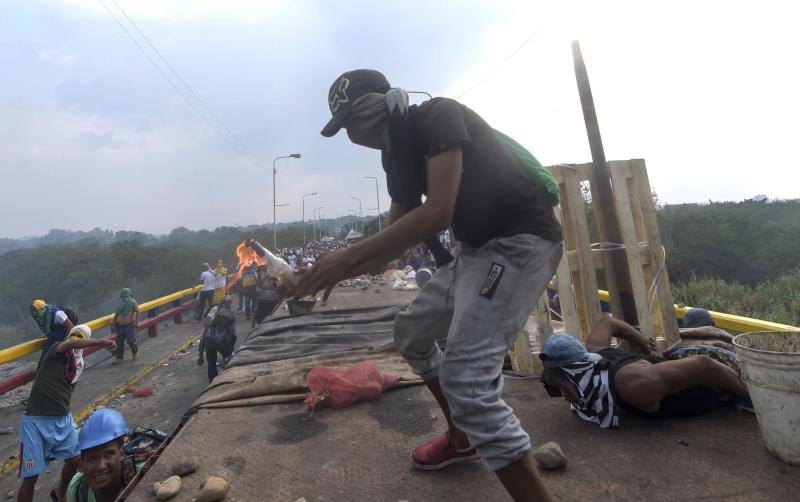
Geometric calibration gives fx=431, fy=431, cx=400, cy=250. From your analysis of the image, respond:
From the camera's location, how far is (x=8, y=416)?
7285 millimetres

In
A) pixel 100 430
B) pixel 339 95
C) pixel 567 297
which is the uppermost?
pixel 339 95

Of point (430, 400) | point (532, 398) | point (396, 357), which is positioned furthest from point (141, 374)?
point (532, 398)

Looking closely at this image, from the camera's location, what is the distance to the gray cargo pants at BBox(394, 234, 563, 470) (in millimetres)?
1562

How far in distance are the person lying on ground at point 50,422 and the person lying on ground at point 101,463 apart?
1.72 meters

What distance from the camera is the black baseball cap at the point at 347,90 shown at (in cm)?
184

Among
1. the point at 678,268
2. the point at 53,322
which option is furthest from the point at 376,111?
the point at 678,268

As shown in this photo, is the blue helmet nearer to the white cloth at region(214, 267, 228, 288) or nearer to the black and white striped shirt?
the black and white striped shirt

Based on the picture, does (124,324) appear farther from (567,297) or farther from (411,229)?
(411,229)

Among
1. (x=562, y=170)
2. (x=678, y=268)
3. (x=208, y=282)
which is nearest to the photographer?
(x=562, y=170)

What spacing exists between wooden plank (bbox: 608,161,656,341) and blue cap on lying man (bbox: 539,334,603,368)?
90 cm

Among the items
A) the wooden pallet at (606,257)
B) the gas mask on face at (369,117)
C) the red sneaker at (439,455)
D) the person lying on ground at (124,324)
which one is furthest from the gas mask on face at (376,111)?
the person lying on ground at (124,324)

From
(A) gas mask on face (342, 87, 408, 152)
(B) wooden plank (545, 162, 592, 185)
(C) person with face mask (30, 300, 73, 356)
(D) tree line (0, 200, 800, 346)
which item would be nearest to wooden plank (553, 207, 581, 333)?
(B) wooden plank (545, 162, 592, 185)

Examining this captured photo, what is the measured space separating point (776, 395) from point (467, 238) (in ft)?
5.30

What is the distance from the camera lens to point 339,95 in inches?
72.9
